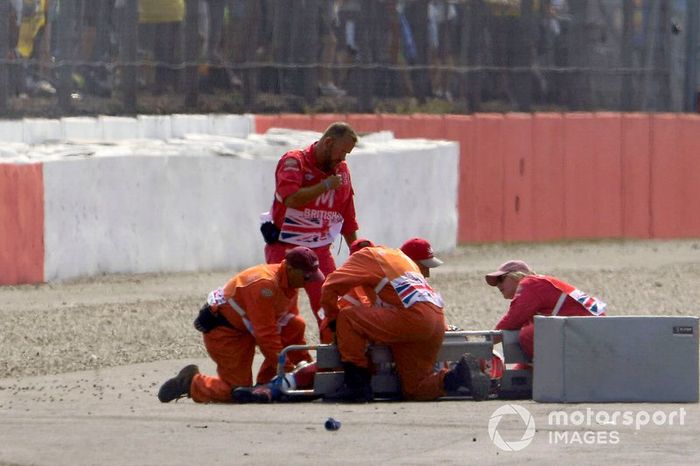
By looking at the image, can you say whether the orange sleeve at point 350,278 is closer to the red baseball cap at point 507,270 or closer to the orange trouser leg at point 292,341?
the orange trouser leg at point 292,341

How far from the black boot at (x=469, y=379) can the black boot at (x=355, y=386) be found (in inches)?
16.9

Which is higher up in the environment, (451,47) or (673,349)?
(451,47)

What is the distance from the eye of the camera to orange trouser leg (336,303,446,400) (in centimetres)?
866

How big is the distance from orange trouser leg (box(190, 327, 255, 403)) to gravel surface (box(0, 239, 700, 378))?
70.8 inches

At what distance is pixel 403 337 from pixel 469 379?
415mm

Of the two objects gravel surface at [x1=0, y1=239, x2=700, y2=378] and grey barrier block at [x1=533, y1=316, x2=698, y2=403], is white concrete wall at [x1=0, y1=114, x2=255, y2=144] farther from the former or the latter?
grey barrier block at [x1=533, y1=316, x2=698, y2=403]

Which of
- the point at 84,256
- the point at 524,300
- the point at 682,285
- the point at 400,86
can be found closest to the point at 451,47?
the point at 400,86

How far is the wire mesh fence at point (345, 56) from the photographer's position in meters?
18.3

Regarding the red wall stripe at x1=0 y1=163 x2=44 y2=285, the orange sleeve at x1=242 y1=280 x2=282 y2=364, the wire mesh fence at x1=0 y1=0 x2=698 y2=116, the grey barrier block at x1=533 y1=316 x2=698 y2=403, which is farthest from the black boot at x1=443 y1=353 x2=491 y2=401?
the wire mesh fence at x1=0 y1=0 x2=698 y2=116

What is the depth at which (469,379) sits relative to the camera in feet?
28.7

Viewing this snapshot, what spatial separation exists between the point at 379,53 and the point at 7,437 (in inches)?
583

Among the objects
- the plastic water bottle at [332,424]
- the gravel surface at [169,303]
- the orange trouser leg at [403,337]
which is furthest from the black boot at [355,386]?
the gravel surface at [169,303]

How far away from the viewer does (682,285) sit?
1614 cm

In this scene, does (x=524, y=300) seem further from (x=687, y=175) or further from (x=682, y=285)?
(x=687, y=175)
